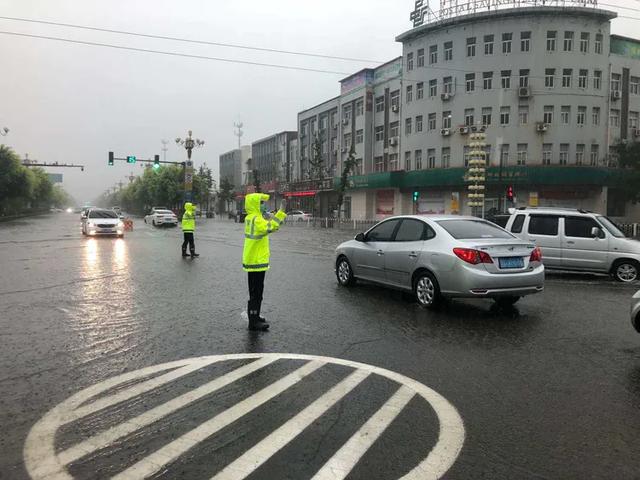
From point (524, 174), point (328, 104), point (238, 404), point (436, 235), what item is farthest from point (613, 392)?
point (328, 104)

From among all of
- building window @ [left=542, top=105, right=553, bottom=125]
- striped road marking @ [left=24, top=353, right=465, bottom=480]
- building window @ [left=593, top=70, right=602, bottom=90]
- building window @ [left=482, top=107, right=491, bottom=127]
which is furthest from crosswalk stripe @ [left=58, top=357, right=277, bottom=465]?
building window @ [left=593, top=70, right=602, bottom=90]

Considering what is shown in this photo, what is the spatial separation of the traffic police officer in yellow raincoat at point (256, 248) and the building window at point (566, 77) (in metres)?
42.3

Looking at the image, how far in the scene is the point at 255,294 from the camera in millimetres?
6914

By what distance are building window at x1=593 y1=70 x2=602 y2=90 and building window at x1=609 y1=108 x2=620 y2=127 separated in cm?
248

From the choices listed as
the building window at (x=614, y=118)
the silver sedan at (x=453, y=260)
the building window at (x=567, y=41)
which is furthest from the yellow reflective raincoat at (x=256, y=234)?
the building window at (x=614, y=118)

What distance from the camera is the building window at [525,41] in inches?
1655

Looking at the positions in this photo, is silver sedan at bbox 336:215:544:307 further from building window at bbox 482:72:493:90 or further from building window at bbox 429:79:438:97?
building window at bbox 429:79:438:97

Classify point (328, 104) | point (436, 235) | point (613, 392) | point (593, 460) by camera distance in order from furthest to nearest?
point (328, 104), point (436, 235), point (613, 392), point (593, 460)

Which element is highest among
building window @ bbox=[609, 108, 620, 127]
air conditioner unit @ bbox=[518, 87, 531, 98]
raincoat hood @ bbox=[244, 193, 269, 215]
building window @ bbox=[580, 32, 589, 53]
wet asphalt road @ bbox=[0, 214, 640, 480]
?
building window @ bbox=[580, 32, 589, 53]

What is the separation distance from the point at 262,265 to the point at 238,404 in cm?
281

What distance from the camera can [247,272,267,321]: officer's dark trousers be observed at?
22.6ft

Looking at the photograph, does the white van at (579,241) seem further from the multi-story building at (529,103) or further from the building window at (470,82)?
the building window at (470,82)

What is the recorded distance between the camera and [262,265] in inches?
271

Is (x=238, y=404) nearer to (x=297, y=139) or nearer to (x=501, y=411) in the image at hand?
(x=501, y=411)
